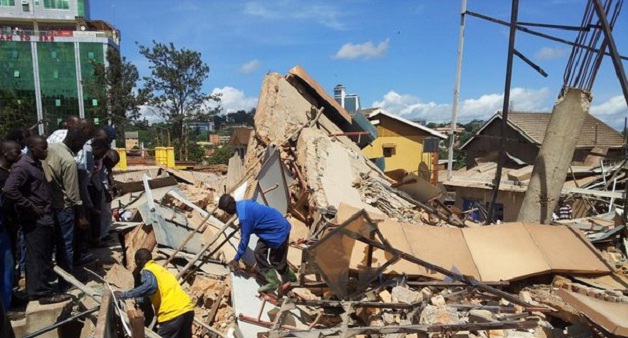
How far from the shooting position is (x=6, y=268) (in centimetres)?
388

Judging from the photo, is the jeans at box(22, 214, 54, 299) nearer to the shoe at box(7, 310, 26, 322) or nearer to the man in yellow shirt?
the shoe at box(7, 310, 26, 322)

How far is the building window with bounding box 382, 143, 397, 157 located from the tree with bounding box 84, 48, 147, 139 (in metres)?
17.0

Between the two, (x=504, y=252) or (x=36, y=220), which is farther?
(x=504, y=252)

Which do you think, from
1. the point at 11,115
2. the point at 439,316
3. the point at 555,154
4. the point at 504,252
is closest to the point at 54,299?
the point at 439,316

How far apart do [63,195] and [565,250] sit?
5998 mm

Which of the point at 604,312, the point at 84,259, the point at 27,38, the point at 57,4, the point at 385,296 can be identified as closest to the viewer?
the point at 604,312

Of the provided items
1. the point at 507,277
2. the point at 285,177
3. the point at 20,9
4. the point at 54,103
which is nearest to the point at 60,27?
the point at 20,9

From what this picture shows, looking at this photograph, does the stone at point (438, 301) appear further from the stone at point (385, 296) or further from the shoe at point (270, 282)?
the shoe at point (270, 282)

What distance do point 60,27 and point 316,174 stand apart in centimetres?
4718

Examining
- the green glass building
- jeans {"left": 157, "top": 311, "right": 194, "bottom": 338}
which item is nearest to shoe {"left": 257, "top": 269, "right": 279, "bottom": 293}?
jeans {"left": 157, "top": 311, "right": 194, "bottom": 338}

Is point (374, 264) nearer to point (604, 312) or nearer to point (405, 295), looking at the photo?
point (405, 295)

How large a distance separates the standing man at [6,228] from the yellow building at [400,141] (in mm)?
18644

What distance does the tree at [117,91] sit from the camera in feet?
93.4

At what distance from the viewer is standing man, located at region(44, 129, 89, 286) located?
424cm
